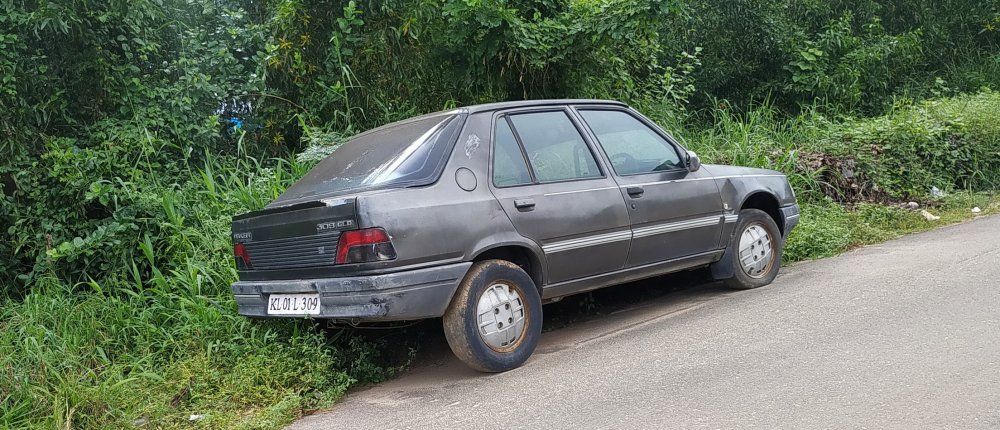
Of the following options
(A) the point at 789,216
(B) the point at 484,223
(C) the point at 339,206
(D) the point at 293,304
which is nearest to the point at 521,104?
(B) the point at 484,223

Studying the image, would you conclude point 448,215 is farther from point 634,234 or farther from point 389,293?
point 634,234

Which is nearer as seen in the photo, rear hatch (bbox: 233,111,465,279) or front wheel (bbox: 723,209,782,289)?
rear hatch (bbox: 233,111,465,279)

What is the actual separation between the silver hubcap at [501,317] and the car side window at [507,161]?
63 cm

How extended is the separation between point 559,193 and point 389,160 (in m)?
1.04

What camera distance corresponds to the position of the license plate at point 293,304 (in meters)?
4.39

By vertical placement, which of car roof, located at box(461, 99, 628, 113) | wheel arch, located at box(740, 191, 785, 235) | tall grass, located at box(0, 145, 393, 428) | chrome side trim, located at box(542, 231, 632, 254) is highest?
car roof, located at box(461, 99, 628, 113)

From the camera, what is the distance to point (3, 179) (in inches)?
262

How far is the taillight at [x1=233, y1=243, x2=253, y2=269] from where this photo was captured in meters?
4.89

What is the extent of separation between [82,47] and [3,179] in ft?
4.34

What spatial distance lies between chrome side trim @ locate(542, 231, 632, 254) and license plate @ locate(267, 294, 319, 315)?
135 cm

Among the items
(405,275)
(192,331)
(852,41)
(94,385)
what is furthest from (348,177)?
(852,41)

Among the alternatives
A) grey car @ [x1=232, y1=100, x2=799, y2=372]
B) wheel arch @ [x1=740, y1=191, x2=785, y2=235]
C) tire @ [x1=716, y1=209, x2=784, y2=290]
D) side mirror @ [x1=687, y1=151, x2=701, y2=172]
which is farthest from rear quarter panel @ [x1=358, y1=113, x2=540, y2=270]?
wheel arch @ [x1=740, y1=191, x2=785, y2=235]

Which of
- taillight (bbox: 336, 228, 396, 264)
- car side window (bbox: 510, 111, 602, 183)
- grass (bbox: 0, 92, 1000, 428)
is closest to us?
taillight (bbox: 336, 228, 396, 264)

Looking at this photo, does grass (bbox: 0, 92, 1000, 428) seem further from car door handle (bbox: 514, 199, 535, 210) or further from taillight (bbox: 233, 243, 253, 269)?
car door handle (bbox: 514, 199, 535, 210)
